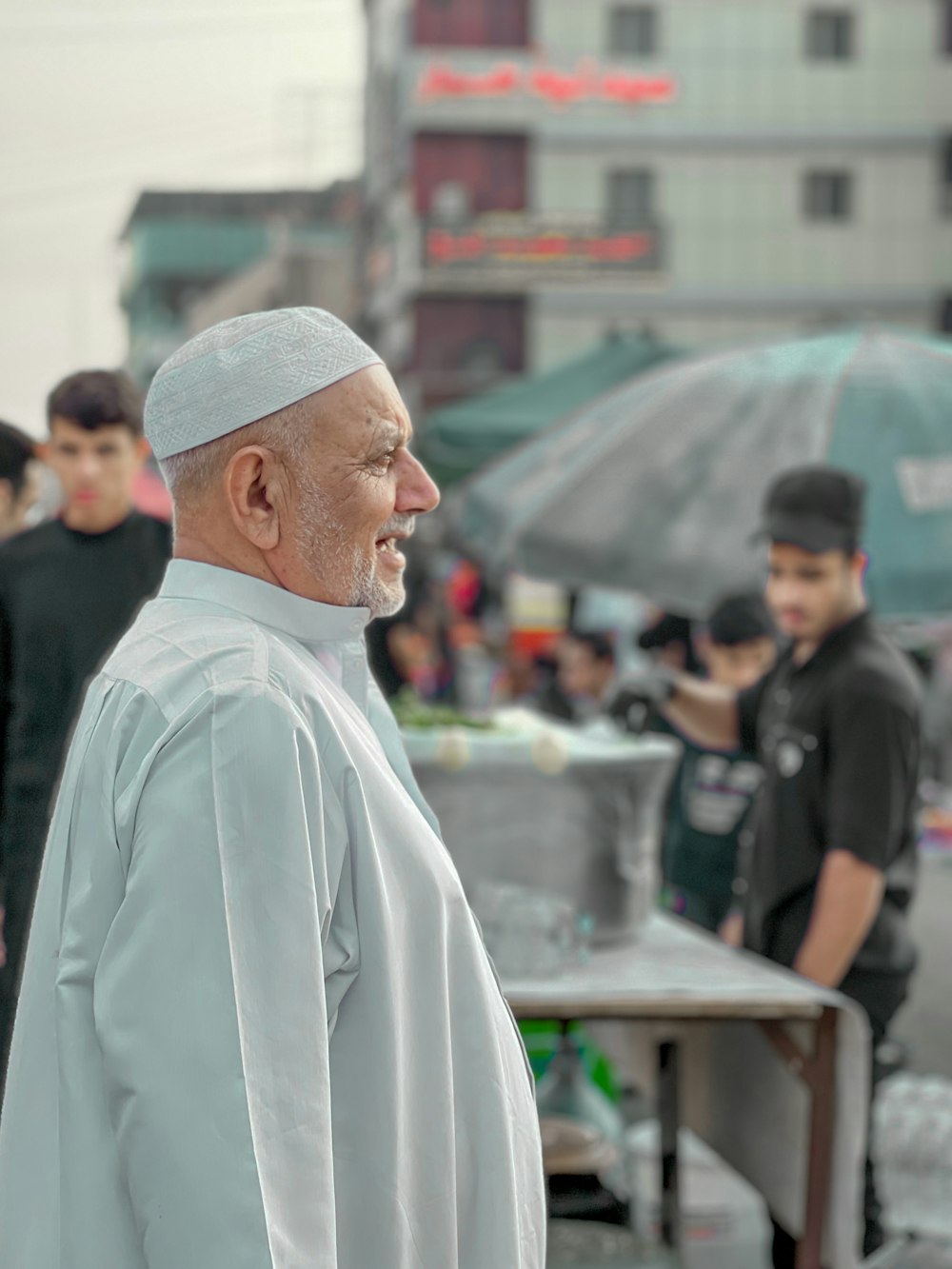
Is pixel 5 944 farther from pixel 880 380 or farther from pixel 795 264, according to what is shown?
pixel 795 264

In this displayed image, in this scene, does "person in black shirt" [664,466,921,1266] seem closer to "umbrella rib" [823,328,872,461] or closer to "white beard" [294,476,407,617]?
"umbrella rib" [823,328,872,461]

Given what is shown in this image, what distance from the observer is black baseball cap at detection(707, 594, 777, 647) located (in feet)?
18.6

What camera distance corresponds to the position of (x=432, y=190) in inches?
1283

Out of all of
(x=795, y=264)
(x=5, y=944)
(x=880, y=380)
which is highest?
(x=880, y=380)

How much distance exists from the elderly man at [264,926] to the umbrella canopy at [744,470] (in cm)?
357

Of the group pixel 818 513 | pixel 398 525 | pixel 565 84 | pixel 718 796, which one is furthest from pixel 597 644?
pixel 565 84

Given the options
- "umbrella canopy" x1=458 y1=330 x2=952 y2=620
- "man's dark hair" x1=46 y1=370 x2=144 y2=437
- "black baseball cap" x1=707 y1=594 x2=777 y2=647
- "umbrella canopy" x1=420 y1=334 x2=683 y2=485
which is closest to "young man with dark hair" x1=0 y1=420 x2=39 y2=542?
"man's dark hair" x1=46 y1=370 x2=144 y2=437

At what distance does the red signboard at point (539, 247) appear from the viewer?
30.9 m

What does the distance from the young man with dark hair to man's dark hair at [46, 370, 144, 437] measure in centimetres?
26

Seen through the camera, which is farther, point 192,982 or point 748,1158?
point 748,1158

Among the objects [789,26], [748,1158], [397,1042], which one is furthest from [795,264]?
[397,1042]

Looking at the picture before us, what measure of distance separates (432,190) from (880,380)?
91.5ft

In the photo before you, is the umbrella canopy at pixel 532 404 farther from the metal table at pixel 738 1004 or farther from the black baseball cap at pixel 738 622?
the metal table at pixel 738 1004

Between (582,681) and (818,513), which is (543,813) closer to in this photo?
(818,513)
